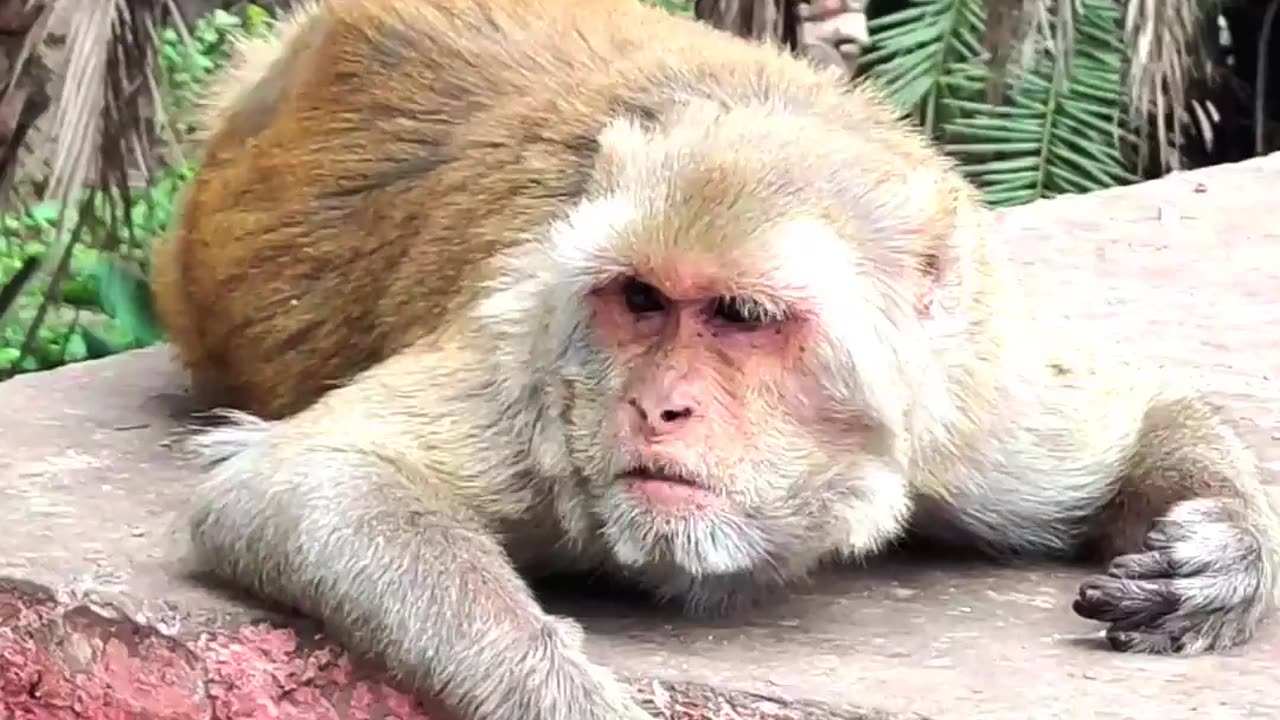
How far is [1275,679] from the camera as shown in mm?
3361

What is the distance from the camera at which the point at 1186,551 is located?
11.8 feet

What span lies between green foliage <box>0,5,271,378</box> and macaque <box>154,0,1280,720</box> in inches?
96.3

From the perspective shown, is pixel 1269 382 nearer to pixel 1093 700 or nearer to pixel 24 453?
pixel 1093 700

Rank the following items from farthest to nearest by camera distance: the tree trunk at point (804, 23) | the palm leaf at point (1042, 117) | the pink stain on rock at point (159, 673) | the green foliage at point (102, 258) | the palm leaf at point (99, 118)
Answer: the palm leaf at point (1042, 117) → the tree trunk at point (804, 23) → the green foliage at point (102, 258) → the palm leaf at point (99, 118) → the pink stain on rock at point (159, 673)

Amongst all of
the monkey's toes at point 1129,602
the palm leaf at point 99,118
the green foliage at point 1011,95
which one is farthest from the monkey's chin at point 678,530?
the green foliage at point 1011,95

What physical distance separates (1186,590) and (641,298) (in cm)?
104

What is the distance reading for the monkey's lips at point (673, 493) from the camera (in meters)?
3.18

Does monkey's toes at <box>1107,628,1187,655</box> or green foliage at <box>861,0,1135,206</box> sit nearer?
monkey's toes at <box>1107,628,1187,655</box>

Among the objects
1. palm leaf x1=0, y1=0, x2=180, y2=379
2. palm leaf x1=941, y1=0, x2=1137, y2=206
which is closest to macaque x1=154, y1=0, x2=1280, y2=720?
palm leaf x1=0, y1=0, x2=180, y2=379

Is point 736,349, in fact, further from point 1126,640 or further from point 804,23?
point 804,23

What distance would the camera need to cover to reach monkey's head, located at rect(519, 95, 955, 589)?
321 centimetres

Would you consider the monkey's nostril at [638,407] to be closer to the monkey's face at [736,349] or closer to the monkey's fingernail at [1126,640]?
the monkey's face at [736,349]

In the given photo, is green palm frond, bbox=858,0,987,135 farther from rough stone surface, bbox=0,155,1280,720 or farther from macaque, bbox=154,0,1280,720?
macaque, bbox=154,0,1280,720

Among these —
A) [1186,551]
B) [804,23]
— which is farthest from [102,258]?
[1186,551]
